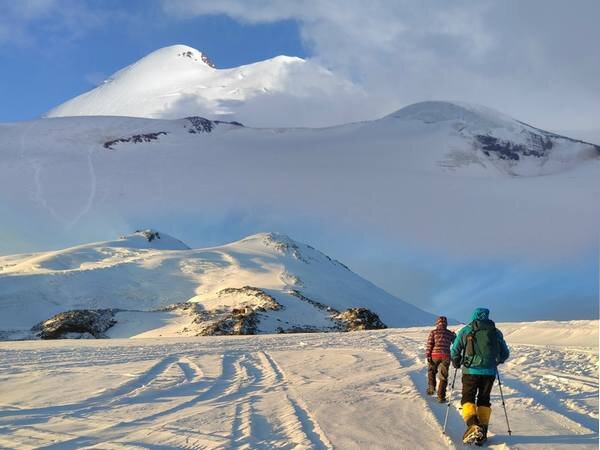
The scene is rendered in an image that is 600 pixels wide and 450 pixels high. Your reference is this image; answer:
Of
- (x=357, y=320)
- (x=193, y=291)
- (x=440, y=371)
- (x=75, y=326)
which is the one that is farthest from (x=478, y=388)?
(x=193, y=291)

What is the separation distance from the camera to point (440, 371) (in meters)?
9.77

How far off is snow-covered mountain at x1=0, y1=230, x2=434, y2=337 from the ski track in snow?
48.7 feet

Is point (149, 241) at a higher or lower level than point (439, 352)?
higher

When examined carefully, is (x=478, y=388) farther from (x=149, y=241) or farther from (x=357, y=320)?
(x=149, y=241)

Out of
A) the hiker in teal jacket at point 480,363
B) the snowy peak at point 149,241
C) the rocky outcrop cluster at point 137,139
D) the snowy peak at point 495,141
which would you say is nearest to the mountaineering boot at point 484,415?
the hiker in teal jacket at point 480,363

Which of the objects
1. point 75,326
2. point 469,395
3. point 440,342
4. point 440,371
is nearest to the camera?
point 469,395

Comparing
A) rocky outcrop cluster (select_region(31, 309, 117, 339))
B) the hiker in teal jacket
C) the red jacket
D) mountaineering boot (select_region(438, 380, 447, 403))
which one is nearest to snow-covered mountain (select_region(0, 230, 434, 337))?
rocky outcrop cluster (select_region(31, 309, 117, 339))

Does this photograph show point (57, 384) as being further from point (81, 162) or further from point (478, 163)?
point (478, 163)

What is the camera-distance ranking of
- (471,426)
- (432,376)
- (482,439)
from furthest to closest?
(432,376), (471,426), (482,439)

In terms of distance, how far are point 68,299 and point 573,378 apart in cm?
3277

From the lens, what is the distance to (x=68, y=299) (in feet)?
123

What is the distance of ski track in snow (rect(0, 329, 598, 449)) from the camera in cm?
730

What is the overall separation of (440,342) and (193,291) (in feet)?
104

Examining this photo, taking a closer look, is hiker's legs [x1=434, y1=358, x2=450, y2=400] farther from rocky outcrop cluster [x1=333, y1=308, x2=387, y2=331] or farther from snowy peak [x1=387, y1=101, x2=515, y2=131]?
snowy peak [x1=387, y1=101, x2=515, y2=131]
